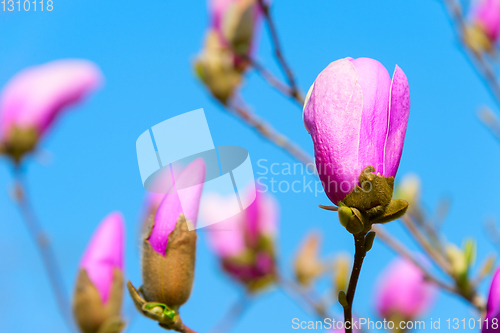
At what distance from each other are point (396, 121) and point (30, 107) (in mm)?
1537

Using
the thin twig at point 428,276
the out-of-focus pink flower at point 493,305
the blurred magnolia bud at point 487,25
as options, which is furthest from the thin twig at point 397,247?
the blurred magnolia bud at point 487,25

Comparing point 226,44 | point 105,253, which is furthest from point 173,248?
point 226,44

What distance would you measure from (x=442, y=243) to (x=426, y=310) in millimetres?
737

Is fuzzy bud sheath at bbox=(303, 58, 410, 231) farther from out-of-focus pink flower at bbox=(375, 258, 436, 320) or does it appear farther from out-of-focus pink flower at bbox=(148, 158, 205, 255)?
out-of-focus pink flower at bbox=(375, 258, 436, 320)

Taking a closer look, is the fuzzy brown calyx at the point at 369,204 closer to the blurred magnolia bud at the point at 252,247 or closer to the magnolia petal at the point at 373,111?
the magnolia petal at the point at 373,111

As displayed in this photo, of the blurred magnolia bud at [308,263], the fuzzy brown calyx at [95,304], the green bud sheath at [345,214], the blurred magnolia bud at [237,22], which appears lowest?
the blurred magnolia bud at [308,263]

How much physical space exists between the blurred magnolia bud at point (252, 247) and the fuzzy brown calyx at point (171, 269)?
1039 mm

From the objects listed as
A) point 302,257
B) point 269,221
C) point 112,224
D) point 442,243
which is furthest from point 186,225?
point 269,221

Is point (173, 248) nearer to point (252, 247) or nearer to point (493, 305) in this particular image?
point (493, 305)

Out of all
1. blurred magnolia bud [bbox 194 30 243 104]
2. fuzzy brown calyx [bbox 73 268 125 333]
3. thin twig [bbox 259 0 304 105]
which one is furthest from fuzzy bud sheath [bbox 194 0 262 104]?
fuzzy brown calyx [bbox 73 268 125 333]

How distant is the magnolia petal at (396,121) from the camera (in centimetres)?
64

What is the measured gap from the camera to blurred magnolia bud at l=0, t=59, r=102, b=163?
1.82 meters

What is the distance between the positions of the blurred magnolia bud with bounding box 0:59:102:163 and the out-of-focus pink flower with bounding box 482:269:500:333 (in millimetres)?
1577

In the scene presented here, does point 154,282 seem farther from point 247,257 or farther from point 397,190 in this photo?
point 247,257
